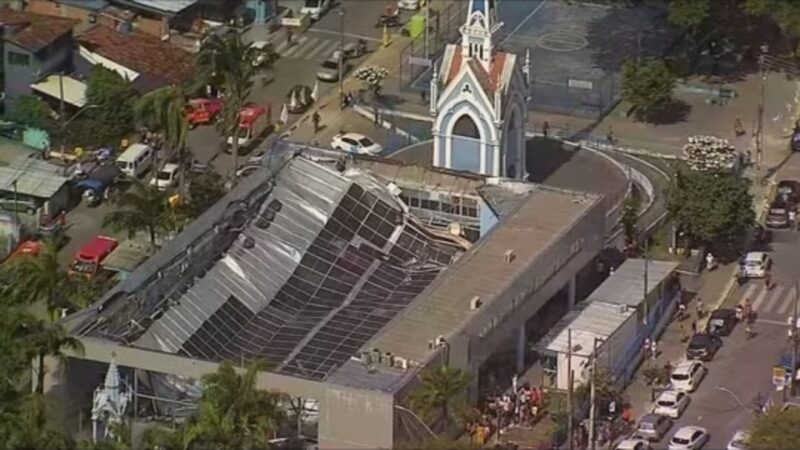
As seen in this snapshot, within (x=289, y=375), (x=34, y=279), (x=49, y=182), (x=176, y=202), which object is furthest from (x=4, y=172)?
(x=289, y=375)

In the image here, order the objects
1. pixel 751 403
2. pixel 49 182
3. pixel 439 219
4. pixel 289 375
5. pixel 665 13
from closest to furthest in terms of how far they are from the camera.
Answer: pixel 289 375
pixel 751 403
pixel 439 219
pixel 49 182
pixel 665 13

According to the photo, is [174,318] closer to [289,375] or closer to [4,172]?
[289,375]

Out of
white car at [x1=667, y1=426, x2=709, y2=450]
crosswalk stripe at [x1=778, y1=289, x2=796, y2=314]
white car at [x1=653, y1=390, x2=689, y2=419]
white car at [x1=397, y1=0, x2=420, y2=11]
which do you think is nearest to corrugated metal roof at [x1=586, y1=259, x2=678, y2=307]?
crosswalk stripe at [x1=778, y1=289, x2=796, y2=314]

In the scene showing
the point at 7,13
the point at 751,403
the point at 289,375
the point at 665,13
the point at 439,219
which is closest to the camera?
the point at 289,375

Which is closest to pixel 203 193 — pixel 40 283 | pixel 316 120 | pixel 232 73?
pixel 232 73

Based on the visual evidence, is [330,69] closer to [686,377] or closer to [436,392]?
[686,377]
